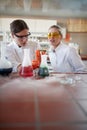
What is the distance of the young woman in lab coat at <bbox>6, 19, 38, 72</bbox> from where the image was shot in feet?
5.51

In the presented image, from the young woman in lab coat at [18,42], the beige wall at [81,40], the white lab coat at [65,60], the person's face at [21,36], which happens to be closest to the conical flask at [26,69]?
the young woman in lab coat at [18,42]

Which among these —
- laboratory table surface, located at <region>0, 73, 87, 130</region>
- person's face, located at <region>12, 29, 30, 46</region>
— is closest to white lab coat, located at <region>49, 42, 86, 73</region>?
person's face, located at <region>12, 29, 30, 46</region>

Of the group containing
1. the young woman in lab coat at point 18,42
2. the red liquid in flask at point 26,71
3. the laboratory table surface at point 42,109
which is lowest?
the laboratory table surface at point 42,109

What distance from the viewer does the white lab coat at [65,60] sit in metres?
1.82

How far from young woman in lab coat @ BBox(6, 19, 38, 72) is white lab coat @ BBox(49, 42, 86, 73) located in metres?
0.26

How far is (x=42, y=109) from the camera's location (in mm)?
588

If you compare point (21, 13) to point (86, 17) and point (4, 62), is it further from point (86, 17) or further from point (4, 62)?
point (4, 62)

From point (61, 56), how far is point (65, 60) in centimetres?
7

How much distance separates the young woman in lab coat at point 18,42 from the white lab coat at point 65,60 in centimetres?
26

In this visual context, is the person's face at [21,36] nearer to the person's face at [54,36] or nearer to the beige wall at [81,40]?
the person's face at [54,36]

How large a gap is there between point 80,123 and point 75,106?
0.14 metres

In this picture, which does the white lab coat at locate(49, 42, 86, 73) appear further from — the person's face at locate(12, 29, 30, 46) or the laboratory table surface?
the laboratory table surface

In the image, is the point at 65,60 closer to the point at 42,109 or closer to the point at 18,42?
the point at 18,42

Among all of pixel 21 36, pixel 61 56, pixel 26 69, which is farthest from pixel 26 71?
pixel 61 56
